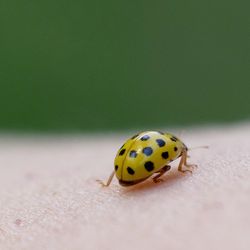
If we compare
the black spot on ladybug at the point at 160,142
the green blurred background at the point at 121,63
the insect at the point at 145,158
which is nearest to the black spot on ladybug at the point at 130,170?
the insect at the point at 145,158

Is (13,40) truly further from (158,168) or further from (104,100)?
(158,168)

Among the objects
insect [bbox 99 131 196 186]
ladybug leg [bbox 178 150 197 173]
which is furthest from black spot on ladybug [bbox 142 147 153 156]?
ladybug leg [bbox 178 150 197 173]

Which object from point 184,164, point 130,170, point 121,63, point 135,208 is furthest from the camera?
point 121,63

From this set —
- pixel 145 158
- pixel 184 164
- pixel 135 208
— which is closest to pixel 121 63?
pixel 184 164

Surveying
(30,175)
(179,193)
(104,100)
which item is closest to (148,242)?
(179,193)

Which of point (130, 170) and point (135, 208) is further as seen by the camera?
point (130, 170)

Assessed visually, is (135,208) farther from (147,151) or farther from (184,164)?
(184,164)

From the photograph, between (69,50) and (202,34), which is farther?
(202,34)
